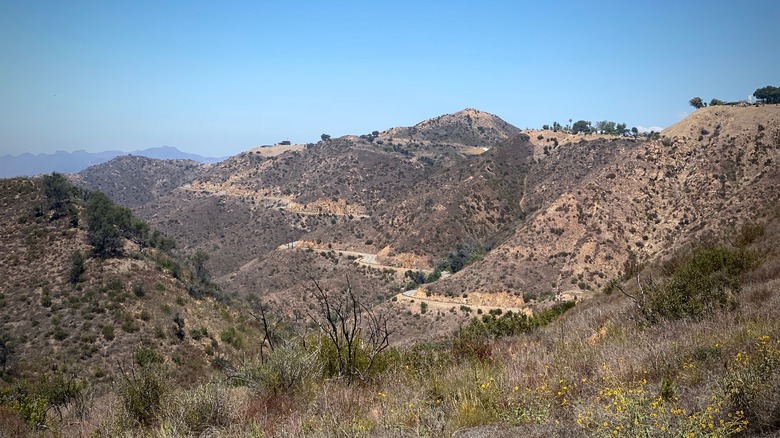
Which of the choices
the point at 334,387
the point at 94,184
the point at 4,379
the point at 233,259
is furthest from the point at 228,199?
the point at 334,387

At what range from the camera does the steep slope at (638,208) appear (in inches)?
1847

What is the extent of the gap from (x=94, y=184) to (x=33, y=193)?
114 meters

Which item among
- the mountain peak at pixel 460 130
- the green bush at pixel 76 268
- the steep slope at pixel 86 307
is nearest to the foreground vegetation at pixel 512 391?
the steep slope at pixel 86 307

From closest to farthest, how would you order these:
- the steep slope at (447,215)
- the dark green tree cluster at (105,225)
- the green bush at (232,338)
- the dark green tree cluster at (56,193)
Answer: the green bush at (232,338) < the dark green tree cluster at (105,225) < the dark green tree cluster at (56,193) < the steep slope at (447,215)

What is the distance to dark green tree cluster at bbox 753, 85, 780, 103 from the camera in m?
76.4

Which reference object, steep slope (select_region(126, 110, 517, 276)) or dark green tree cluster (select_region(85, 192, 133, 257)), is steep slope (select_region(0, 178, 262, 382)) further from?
steep slope (select_region(126, 110, 517, 276))

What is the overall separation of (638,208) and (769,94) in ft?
163

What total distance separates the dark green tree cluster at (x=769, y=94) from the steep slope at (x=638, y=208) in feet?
85.9

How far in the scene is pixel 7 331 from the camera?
2964 cm

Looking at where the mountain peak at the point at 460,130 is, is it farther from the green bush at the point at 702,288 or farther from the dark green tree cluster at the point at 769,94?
the green bush at the point at 702,288

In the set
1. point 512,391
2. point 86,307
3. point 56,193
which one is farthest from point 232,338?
point 512,391

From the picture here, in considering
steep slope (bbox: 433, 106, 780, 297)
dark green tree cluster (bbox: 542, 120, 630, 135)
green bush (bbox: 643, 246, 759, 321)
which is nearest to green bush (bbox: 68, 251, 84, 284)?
steep slope (bbox: 433, 106, 780, 297)

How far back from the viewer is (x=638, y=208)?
52719 mm

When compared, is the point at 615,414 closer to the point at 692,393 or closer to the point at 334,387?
the point at 692,393
